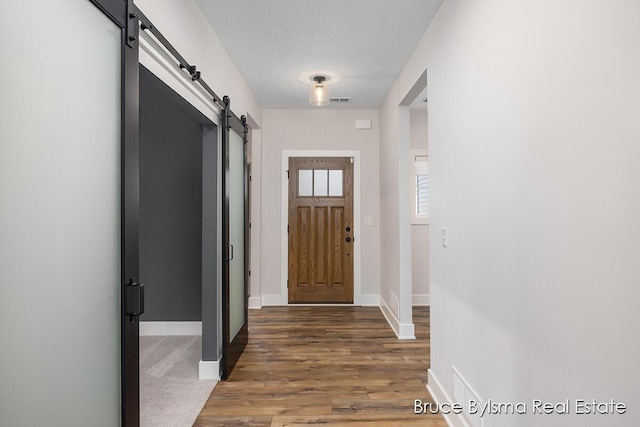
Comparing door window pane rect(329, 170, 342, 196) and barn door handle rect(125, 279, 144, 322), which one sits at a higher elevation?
door window pane rect(329, 170, 342, 196)

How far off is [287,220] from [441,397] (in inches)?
120

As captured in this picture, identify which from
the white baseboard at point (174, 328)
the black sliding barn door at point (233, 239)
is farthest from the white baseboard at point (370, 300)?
the white baseboard at point (174, 328)

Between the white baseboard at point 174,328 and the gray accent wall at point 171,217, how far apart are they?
51 millimetres

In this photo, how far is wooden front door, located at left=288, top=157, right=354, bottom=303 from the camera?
15.9ft

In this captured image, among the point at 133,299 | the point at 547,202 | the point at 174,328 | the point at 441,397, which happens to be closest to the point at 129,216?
the point at 133,299

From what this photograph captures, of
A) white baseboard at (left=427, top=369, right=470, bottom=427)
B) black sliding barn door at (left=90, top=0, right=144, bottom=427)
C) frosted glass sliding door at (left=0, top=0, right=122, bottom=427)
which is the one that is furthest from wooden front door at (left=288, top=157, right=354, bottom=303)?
frosted glass sliding door at (left=0, top=0, right=122, bottom=427)

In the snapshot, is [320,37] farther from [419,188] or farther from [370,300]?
[370,300]

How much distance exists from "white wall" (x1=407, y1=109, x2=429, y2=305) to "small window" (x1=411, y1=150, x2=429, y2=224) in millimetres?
82

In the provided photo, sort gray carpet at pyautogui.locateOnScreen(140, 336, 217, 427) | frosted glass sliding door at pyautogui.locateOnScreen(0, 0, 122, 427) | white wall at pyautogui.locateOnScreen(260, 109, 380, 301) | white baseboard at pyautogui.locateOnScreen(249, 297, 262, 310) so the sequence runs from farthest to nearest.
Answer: white wall at pyautogui.locateOnScreen(260, 109, 380, 301), white baseboard at pyautogui.locateOnScreen(249, 297, 262, 310), gray carpet at pyautogui.locateOnScreen(140, 336, 217, 427), frosted glass sliding door at pyautogui.locateOnScreen(0, 0, 122, 427)

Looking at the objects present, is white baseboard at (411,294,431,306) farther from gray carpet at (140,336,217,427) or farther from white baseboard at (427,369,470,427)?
gray carpet at (140,336,217,427)

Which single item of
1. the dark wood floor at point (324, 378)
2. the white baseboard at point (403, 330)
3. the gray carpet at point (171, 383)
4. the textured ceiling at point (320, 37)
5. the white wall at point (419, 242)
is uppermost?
the textured ceiling at point (320, 37)

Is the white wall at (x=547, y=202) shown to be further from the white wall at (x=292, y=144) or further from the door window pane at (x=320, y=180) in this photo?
the door window pane at (x=320, y=180)

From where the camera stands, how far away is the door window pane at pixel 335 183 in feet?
16.0

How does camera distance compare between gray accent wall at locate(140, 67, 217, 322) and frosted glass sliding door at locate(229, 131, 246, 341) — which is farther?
gray accent wall at locate(140, 67, 217, 322)
